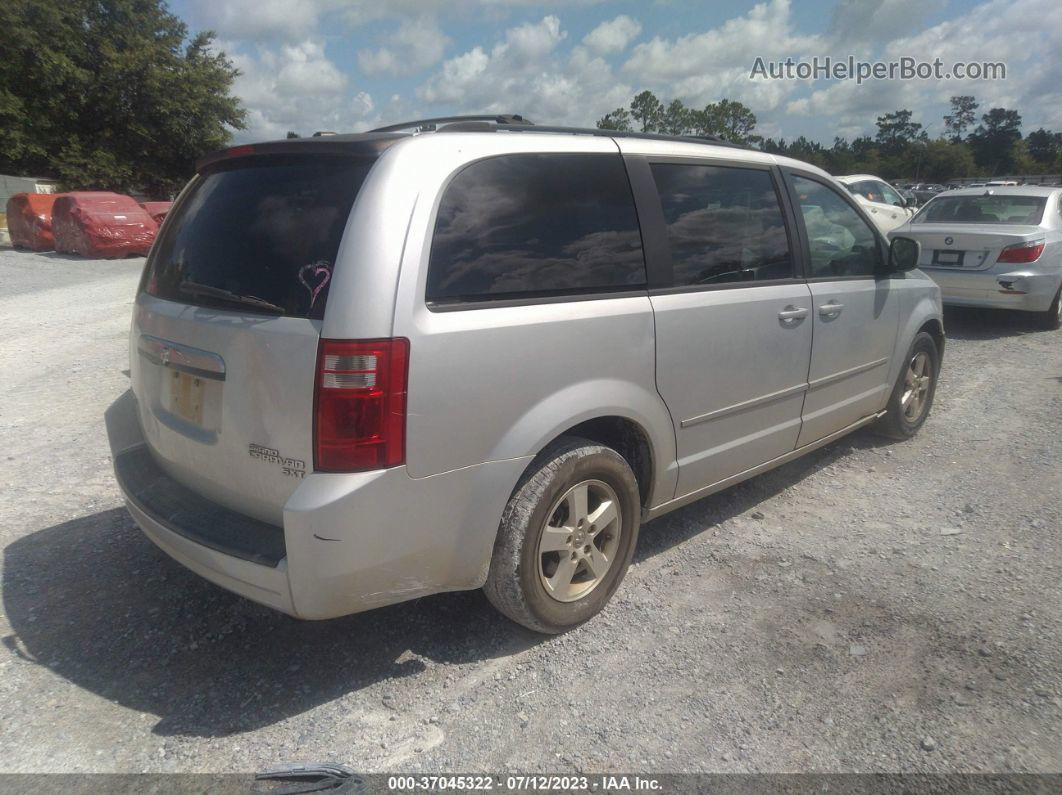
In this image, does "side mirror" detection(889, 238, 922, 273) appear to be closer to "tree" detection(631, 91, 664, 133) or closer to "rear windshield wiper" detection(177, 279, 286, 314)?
"rear windshield wiper" detection(177, 279, 286, 314)

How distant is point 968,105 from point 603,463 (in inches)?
4595

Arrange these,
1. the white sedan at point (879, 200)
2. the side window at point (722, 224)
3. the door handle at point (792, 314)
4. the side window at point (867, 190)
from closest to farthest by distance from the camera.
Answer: the side window at point (722, 224), the door handle at point (792, 314), the white sedan at point (879, 200), the side window at point (867, 190)

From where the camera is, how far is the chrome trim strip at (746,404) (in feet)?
11.0

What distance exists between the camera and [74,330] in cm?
873

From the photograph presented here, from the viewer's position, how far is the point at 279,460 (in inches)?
94.9

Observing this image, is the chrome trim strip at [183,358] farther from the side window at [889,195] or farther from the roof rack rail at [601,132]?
A: the side window at [889,195]

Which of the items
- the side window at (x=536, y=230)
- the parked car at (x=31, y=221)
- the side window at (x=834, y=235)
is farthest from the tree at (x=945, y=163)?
the side window at (x=536, y=230)

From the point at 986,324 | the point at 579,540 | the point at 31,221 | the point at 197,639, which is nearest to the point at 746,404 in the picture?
the point at 579,540

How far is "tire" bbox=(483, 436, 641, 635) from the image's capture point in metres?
2.74

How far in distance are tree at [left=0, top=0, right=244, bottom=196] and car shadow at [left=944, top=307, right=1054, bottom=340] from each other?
2846 cm

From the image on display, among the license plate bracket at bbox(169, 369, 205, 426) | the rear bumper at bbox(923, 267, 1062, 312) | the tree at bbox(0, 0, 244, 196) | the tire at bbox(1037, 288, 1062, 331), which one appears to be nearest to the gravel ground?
the license plate bracket at bbox(169, 369, 205, 426)

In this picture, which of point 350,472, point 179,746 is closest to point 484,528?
point 350,472

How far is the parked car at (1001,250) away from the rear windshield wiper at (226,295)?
810cm

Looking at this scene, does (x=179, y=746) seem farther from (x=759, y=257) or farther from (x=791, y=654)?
(x=759, y=257)
